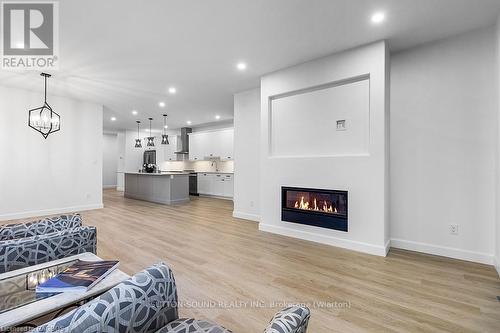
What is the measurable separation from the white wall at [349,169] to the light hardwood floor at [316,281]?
0.80 feet

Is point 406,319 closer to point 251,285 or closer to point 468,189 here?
point 251,285

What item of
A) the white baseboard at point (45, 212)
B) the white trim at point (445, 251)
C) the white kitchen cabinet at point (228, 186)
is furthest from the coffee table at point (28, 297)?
the white kitchen cabinet at point (228, 186)

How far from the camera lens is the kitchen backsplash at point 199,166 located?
914 centimetres

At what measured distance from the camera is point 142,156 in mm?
11258

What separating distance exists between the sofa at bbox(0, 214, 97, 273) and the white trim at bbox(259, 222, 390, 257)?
2.81 m

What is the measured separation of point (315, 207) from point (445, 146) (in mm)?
1928

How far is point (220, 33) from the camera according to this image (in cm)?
299

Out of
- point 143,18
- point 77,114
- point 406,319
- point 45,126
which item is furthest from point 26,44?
point 406,319

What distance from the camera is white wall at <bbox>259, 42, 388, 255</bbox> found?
10.2ft

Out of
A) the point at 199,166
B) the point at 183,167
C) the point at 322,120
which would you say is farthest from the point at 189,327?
the point at 183,167

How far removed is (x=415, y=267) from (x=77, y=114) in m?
7.71

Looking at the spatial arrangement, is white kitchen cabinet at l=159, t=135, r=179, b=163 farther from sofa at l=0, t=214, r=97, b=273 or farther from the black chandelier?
sofa at l=0, t=214, r=97, b=273

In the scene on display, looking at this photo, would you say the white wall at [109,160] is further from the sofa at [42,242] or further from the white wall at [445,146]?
the white wall at [445,146]

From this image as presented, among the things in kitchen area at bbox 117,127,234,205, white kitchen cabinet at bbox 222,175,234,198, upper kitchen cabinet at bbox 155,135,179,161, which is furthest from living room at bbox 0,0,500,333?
upper kitchen cabinet at bbox 155,135,179,161
